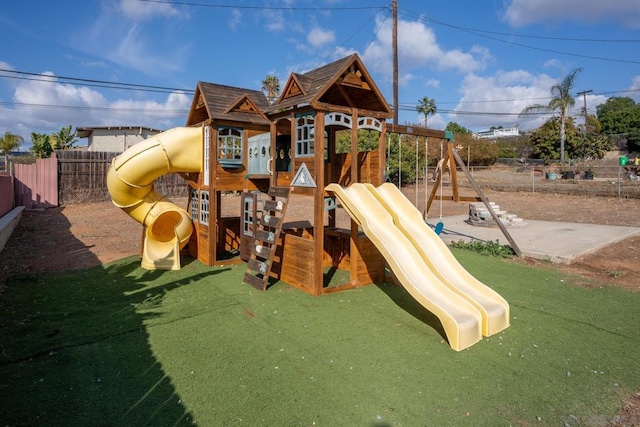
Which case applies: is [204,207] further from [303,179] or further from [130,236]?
[130,236]

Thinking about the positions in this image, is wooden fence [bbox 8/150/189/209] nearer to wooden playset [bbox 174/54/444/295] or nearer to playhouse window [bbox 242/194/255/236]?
wooden playset [bbox 174/54/444/295]

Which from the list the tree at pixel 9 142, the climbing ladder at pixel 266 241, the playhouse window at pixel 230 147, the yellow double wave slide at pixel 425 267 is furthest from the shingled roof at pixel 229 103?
the tree at pixel 9 142

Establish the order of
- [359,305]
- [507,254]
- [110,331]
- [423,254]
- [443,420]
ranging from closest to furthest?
1. [443,420]
2. [110,331]
3. [423,254]
4. [359,305]
5. [507,254]

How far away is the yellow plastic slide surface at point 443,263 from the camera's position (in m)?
5.31

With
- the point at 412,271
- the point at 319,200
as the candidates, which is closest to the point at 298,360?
the point at 412,271

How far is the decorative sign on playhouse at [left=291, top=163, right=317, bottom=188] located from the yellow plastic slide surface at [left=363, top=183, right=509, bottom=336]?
3.59ft

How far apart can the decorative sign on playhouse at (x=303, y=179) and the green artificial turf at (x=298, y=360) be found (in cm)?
206

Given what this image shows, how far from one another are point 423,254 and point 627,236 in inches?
366

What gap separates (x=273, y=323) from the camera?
570 cm

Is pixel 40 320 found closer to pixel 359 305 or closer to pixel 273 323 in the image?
pixel 273 323

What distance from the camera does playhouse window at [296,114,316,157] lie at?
755cm

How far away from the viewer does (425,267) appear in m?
5.97

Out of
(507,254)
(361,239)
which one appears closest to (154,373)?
(361,239)

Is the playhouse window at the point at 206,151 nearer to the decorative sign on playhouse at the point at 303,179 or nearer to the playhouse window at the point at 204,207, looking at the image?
the playhouse window at the point at 204,207
